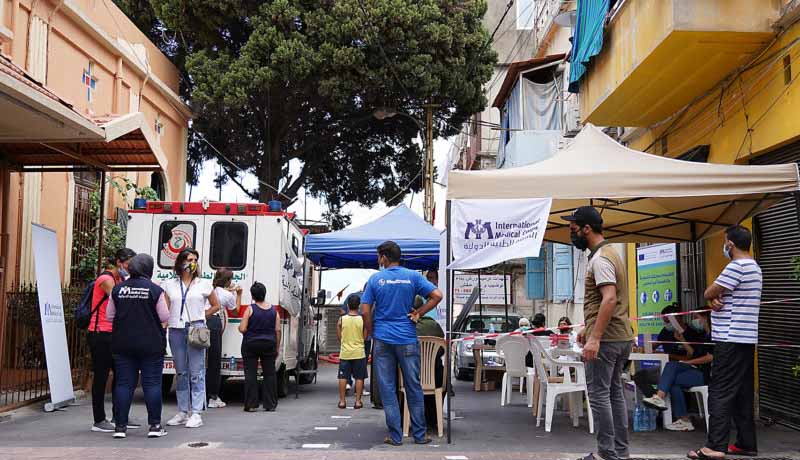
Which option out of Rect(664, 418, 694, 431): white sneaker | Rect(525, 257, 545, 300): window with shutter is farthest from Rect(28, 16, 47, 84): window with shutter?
Rect(525, 257, 545, 300): window with shutter

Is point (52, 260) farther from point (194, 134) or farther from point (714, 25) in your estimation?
point (194, 134)

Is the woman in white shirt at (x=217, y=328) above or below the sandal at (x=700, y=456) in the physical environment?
above

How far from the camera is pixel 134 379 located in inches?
301

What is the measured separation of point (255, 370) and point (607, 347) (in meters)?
5.60

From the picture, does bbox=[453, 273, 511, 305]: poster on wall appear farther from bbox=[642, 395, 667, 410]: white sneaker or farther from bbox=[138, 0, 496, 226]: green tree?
bbox=[642, 395, 667, 410]: white sneaker

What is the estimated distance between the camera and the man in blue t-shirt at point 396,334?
7414mm

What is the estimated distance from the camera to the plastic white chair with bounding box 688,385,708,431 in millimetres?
8320

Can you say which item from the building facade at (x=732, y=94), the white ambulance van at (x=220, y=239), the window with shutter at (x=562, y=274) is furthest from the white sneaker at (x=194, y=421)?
the window with shutter at (x=562, y=274)

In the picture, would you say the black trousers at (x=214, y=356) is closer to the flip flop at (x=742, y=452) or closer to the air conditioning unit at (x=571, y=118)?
the flip flop at (x=742, y=452)

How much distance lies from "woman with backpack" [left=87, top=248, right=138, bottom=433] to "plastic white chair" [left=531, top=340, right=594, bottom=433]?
451cm

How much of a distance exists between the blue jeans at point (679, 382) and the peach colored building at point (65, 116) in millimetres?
7214

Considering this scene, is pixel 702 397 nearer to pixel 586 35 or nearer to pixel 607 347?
pixel 607 347

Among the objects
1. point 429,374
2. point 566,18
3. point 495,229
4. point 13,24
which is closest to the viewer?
point 495,229

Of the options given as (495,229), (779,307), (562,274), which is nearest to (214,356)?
(495,229)
